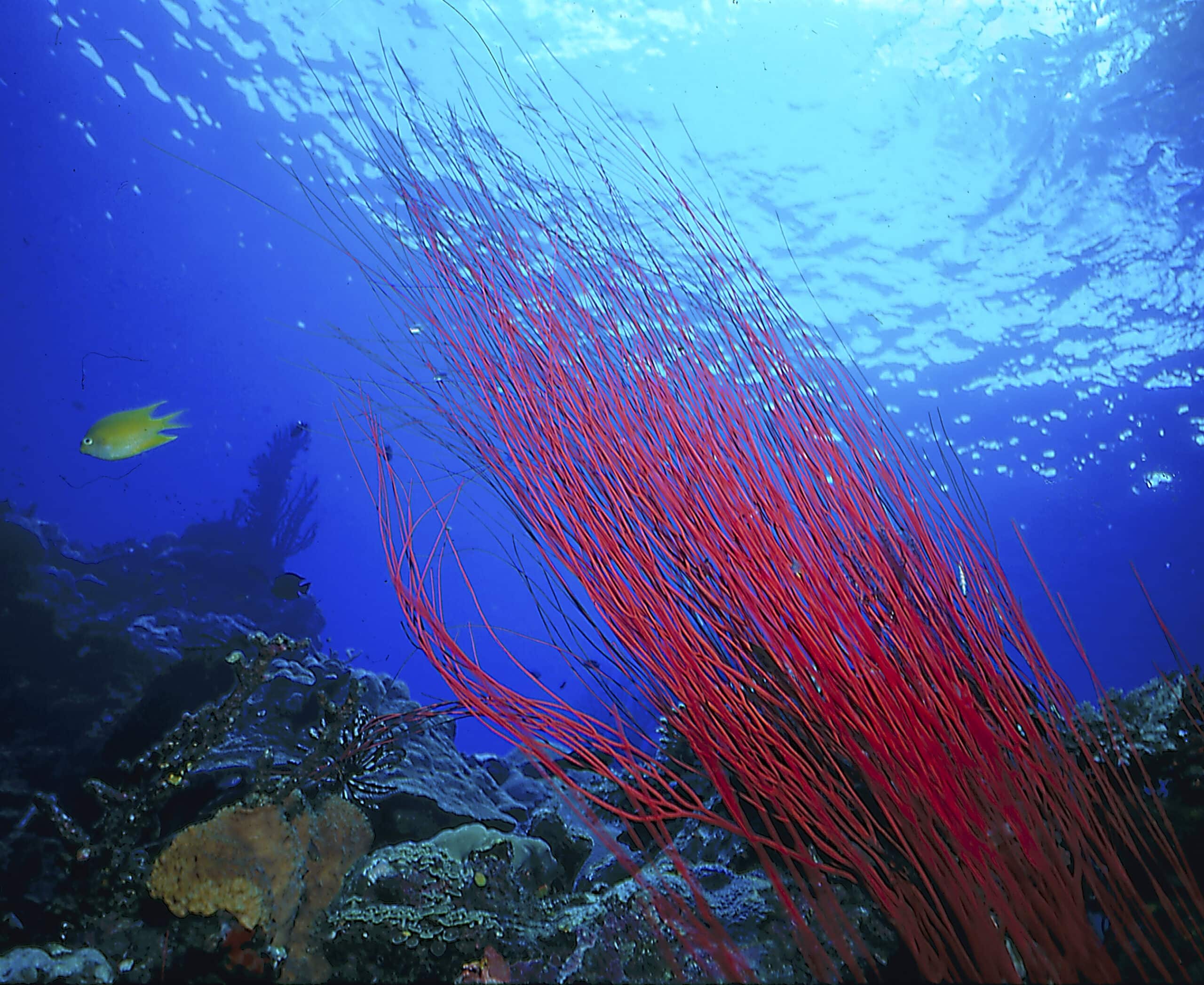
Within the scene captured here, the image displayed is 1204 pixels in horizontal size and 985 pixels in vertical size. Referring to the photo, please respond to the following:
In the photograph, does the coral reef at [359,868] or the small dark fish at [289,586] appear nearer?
the coral reef at [359,868]

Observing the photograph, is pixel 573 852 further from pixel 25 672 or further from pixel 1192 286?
pixel 1192 286

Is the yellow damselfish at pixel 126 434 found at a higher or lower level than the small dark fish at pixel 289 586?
higher

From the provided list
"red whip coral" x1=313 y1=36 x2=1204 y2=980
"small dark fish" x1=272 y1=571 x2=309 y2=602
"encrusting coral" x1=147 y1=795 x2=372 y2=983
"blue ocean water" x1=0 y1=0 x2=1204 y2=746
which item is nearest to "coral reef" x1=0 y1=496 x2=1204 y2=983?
"encrusting coral" x1=147 y1=795 x2=372 y2=983

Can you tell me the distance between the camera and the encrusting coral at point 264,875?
→ 2131 millimetres

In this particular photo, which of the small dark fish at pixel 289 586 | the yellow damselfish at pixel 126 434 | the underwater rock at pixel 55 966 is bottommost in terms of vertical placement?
the underwater rock at pixel 55 966

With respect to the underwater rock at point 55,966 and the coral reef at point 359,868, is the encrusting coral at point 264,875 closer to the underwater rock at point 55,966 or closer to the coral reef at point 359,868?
the coral reef at point 359,868

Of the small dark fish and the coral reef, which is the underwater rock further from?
the small dark fish

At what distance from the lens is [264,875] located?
225 centimetres

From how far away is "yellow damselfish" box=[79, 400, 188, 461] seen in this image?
4.67 meters

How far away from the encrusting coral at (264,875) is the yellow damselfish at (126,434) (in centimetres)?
364

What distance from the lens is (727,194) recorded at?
44.1ft

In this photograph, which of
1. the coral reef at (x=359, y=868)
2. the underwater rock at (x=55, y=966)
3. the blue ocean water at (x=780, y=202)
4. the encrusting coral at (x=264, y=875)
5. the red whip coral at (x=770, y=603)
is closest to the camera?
the red whip coral at (x=770, y=603)

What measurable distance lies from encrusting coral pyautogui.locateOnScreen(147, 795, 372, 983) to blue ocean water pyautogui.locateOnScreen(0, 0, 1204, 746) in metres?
1.73

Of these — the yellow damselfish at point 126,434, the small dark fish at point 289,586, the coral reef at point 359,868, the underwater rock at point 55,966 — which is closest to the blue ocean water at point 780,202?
the coral reef at point 359,868
